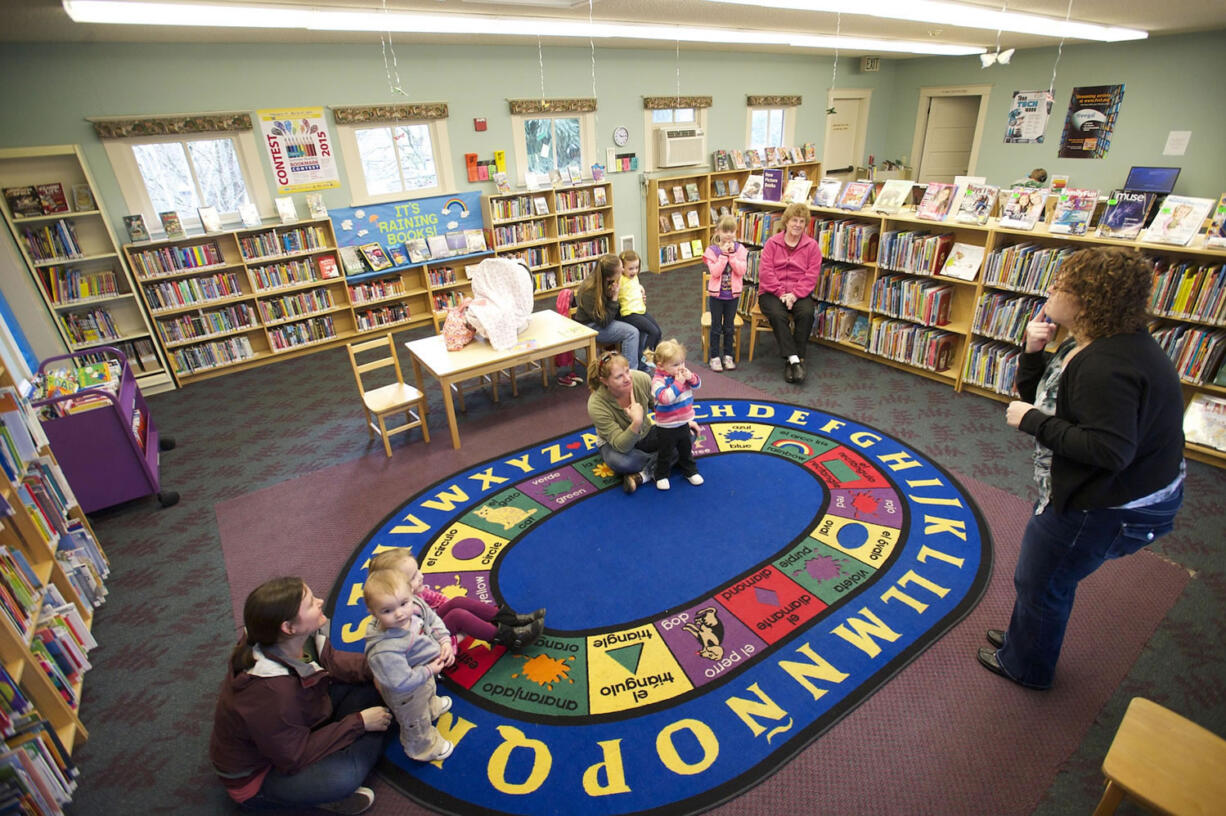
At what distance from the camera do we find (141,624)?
3082 mm

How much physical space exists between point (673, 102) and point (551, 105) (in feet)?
7.34

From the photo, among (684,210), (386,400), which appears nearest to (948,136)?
(684,210)

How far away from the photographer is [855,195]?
217 inches

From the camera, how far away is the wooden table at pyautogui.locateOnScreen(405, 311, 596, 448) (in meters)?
4.30

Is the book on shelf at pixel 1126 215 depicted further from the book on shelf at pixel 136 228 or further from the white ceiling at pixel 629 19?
the book on shelf at pixel 136 228

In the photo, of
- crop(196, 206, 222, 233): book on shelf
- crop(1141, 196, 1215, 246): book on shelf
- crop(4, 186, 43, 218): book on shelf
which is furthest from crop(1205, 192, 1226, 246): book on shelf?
crop(4, 186, 43, 218): book on shelf

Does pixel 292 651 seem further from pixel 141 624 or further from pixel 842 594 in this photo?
pixel 842 594

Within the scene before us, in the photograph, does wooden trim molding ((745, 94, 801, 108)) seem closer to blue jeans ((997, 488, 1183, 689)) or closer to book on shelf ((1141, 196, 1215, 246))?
book on shelf ((1141, 196, 1215, 246))

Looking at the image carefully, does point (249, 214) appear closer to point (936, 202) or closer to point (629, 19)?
point (629, 19)

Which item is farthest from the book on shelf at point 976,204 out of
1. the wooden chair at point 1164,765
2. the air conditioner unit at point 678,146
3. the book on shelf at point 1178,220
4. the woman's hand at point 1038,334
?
the air conditioner unit at point 678,146

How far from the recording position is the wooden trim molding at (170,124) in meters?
5.41

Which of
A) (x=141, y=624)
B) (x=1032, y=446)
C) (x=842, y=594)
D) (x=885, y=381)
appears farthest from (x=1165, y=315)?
(x=141, y=624)

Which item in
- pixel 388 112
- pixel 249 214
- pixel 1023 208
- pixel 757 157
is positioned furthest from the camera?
pixel 757 157

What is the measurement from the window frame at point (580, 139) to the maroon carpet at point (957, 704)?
5779 millimetres
